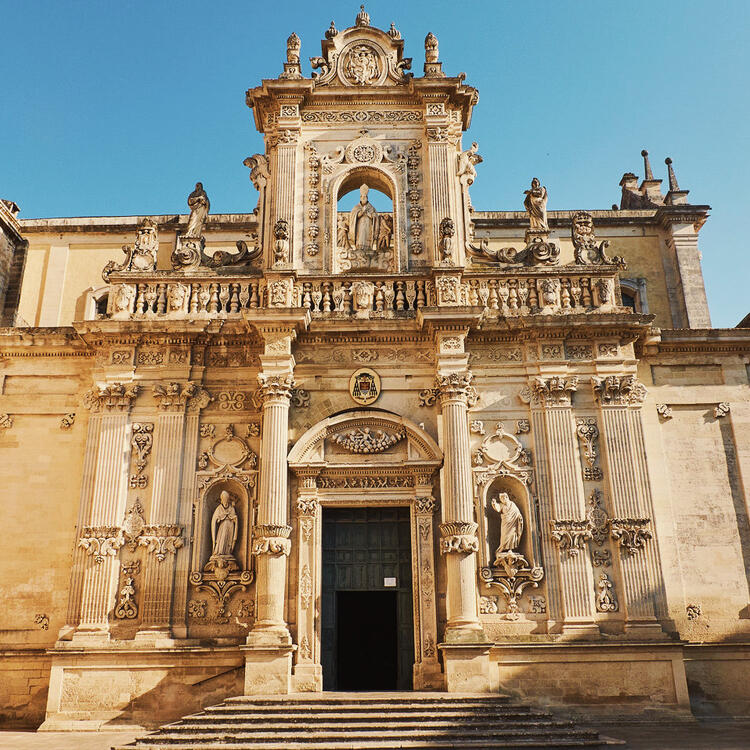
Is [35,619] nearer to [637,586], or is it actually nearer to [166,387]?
[166,387]

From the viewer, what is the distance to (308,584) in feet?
50.3

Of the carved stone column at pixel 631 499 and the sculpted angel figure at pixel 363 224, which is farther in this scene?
the sculpted angel figure at pixel 363 224

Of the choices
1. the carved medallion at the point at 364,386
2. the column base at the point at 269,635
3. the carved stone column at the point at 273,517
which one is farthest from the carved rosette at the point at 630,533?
the column base at the point at 269,635

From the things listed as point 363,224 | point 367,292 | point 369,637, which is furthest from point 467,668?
point 363,224

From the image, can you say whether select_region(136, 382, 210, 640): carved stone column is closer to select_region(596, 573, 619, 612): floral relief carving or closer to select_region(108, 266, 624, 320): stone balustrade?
select_region(108, 266, 624, 320): stone balustrade

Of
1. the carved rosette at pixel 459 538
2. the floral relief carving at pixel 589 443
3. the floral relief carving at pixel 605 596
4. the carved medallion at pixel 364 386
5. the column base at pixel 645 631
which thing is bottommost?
the column base at pixel 645 631

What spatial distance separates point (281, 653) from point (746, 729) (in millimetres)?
7950

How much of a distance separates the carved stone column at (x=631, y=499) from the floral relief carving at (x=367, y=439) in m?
4.12

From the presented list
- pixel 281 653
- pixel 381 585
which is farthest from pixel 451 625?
pixel 281 653

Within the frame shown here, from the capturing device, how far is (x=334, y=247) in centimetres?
1802

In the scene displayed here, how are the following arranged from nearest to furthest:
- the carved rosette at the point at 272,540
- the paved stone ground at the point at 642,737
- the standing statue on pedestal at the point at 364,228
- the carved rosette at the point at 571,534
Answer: the paved stone ground at the point at 642,737, the carved rosette at the point at 272,540, the carved rosette at the point at 571,534, the standing statue on pedestal at the point at 364,228

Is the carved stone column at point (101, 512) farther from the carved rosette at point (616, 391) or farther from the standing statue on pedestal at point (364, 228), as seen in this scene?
the carved rosette at point (616, 391)

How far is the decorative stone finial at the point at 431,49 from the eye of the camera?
19391 mm

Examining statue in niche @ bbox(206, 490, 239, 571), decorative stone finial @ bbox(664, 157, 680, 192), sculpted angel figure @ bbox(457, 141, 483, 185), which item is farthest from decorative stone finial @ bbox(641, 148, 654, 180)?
statue in niche @ bbox(206, 490, 239, 571)
